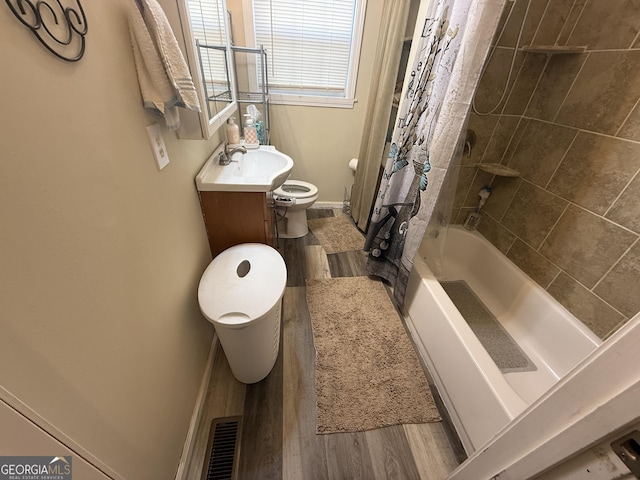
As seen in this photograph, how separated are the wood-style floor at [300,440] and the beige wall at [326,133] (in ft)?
6.17

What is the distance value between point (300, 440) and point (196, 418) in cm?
47

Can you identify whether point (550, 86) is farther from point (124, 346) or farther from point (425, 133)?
point (124, 346)

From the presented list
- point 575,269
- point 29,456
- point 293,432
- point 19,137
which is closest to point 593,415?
point 29,456

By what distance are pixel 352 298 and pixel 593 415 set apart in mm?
1449

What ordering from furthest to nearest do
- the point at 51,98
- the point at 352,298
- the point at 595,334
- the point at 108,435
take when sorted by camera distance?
the point at 352,298 < the point at 595,334 < the point at 108,435 < the point at 51,98

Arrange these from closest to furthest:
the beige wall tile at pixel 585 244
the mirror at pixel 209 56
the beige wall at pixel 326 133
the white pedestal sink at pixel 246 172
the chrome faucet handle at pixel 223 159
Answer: the mirror at pixel 209 56 → the beige wall tile at pixel 585 244 → the white pedestal sink at pixel 246 172 → the chrome faucet handle at pixel 223 159 → the beige wall at pixel 326 133

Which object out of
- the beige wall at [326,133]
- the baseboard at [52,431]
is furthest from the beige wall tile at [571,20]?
the baseboard at [52,431]

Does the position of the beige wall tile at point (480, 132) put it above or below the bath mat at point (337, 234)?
above

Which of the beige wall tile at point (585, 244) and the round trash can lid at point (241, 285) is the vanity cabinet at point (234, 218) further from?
the beige wall tile at point (585, 244)

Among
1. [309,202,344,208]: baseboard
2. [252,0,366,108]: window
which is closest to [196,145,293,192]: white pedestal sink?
[252,0,366,108]: window

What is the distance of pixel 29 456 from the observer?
37cm

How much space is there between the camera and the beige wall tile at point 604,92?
1.06 meters

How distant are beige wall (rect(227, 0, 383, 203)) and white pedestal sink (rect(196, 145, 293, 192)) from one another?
68cm

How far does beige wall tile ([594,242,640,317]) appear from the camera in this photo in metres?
1.06
